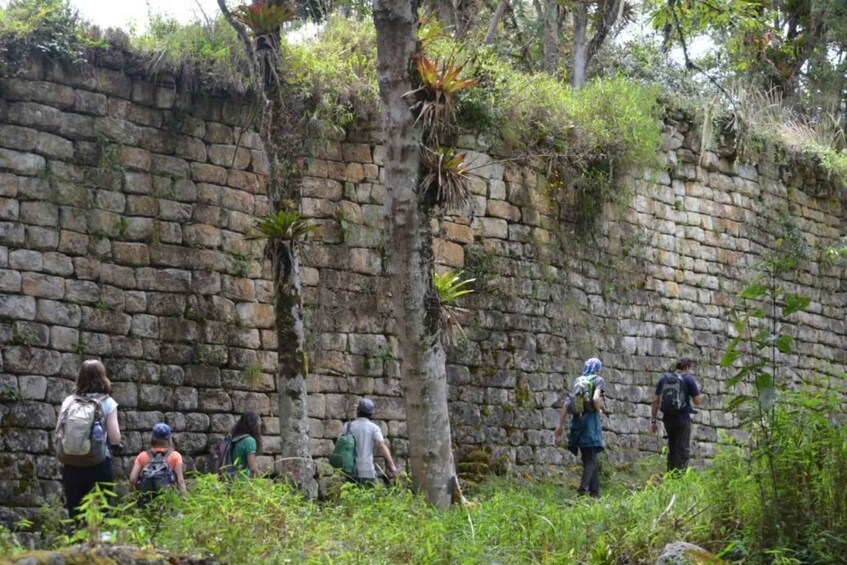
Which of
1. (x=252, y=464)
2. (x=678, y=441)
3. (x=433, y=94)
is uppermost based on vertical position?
(x=433, y=94)

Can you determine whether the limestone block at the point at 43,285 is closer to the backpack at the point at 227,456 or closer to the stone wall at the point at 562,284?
the backpack at the point at 227,456

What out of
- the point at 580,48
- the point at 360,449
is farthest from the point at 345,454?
the point at 580,48

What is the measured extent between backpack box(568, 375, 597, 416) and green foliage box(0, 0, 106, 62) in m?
4.95

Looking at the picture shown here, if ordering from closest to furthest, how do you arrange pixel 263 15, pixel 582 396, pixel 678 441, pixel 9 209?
pixel 9 209, pixel 263 15, pixel 582 396, pixel 678 441

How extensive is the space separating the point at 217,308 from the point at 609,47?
41.3ft

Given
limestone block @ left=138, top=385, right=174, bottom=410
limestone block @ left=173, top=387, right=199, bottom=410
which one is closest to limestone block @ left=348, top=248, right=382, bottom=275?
limestone block @ left=173, top=387, right=199, bottom=410

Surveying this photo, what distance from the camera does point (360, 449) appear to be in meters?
11.0

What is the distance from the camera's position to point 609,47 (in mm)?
22297

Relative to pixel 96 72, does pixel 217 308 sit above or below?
below

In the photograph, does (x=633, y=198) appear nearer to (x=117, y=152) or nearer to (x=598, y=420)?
(x=598, y=420)

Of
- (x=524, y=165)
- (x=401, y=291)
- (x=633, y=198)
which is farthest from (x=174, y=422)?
(x=633, y=198)

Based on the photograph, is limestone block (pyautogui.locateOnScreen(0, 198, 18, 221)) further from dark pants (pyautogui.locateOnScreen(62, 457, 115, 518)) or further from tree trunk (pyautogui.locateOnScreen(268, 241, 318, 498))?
dark pants (pyautogui.locateOnScreen(62, 457, 115, 518))

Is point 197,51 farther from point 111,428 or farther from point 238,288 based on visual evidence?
point 111,428

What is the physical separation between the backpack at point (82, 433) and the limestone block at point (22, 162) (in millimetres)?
2696
